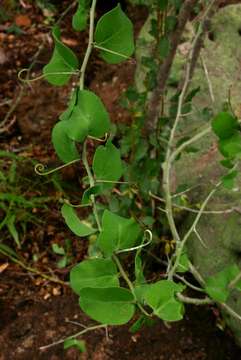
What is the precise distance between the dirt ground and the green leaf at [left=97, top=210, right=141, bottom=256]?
960 millimetres

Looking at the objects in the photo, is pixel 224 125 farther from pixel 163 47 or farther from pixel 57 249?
pixel 57 249

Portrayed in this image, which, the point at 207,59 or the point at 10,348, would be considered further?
the point at 207,59

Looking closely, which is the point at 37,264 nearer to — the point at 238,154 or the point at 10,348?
the point at 10,348

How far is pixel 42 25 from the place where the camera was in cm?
273

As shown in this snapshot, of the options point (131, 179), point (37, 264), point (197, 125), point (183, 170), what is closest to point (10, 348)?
point (37, 264)

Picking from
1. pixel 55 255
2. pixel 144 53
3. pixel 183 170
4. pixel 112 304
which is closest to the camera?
pixel 112 304

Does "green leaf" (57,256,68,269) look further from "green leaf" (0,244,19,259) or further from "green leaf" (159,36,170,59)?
"green leaf" (159,36,170,59)

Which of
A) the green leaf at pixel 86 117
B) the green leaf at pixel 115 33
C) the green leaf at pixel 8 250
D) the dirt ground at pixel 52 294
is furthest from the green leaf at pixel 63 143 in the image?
the green leaf at pixel 8 250

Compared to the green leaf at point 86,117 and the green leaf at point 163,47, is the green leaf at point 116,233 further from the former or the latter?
the green leaf at point 163,47

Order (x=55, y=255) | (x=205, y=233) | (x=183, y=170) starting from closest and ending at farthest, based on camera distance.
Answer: (x=205, y=233), (x=183, y=170), (x=55, y=255)

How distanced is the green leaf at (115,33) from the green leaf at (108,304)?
317 mm

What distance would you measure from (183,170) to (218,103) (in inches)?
9.5

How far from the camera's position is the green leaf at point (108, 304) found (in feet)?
2.28

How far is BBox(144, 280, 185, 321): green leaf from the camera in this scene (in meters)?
0.73
